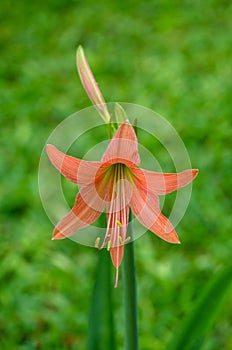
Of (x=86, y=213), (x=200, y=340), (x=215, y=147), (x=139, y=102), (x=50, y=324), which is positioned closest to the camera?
(x=86, y=213)

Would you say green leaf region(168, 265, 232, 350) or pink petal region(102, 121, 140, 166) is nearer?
pink petal region(102, 121, 140, 166)

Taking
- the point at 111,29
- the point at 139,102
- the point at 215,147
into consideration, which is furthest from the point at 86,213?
the point at 111,29

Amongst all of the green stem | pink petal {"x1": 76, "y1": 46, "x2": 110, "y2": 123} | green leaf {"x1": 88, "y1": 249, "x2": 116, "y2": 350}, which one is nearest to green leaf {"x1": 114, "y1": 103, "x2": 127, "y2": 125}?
pink petal {"x1": 76, "y1": 46, "x2": 110, "y2": 123}

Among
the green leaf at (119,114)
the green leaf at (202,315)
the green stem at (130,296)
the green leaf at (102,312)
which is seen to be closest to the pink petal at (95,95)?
the green leaf at (119,114)

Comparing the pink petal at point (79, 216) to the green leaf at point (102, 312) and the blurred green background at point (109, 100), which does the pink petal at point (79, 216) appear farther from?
the blurred green background at point (109, 100)

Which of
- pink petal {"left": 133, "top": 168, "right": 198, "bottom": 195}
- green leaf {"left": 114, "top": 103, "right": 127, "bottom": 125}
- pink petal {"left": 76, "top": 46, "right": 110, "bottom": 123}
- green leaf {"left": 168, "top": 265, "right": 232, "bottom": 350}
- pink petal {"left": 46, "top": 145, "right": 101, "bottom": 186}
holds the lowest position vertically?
green leaf {"left": 168, "top": 265, "right": 232, "bottom": 350}

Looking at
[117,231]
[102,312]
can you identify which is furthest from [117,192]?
[102,312]

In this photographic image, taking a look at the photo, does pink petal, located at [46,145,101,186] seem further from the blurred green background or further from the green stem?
the blurred green background

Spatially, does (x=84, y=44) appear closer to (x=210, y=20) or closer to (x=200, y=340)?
(x=210, y=20)
